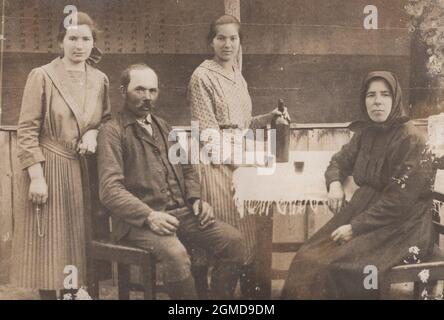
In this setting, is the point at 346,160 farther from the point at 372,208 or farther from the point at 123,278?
the point at 123,278

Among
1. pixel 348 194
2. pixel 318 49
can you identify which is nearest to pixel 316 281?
pixel 348 194

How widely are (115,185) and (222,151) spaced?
0.74 metres

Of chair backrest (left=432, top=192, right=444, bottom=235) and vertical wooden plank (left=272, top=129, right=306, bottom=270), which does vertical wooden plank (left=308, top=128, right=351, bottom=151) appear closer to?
vertical wooden plank (left=272, top=129, right=306, bottom=270)

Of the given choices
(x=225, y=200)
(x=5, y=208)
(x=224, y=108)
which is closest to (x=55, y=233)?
(x=5, y=208)

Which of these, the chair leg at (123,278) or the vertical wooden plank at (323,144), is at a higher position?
the vertical wooden plank at (323,144)

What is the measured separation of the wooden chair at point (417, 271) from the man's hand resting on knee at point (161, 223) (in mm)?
1451

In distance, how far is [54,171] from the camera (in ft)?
15.0

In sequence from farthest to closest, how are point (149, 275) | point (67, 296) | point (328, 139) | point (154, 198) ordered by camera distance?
point (328, 139) < point (67, 296) < point (154, 198) < point (149, 275)

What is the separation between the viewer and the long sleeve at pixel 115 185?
4.50 metres

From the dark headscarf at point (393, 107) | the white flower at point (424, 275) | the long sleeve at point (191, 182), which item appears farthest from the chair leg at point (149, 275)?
the white flower at point (424, 275)

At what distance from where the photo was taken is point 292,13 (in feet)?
15.6

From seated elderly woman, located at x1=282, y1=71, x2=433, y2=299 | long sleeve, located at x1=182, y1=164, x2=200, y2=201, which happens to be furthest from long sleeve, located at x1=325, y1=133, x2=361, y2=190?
long sleeve, located at x1=182, y1=164, x2=200, y2=201

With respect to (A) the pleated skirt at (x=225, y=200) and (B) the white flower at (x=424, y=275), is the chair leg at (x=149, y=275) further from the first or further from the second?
(B) the white flower at (x=424, y=275)

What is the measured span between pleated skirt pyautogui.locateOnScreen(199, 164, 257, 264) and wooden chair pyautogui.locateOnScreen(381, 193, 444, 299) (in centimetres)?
91
